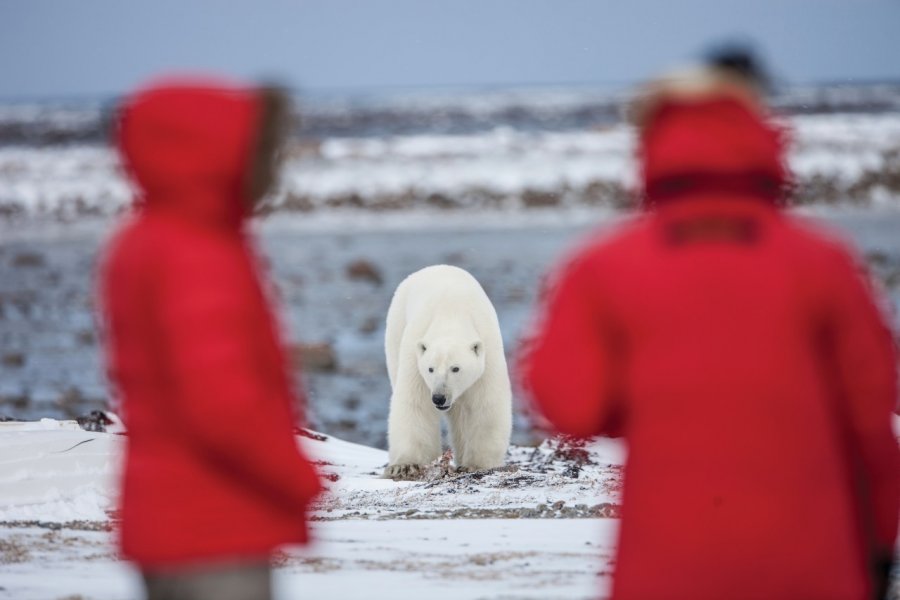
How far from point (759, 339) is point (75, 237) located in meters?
27.1

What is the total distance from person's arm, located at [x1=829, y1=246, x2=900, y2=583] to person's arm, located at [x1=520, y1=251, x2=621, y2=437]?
36cm

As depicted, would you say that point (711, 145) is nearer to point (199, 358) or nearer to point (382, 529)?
point (199, 358)

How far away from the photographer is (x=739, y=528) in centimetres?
194

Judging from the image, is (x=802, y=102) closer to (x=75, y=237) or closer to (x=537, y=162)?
(x=537, y=162)

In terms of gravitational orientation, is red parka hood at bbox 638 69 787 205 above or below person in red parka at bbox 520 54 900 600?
above

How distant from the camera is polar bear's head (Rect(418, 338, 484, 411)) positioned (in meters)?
6.90

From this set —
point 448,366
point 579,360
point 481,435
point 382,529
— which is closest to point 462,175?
point 481,435

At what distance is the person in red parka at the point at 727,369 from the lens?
76.7 inches

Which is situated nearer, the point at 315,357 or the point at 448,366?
the point at 448,366

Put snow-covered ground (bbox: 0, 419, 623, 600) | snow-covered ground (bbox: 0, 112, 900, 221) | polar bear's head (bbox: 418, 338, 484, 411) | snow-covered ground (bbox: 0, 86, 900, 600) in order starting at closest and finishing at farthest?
snow-covered ground (bbox: 0, 419, 623, 600), snow-covered ground (bbox: 0, 86, 900, 600), polar bear's head (bbox: 418, 338, 484, 411), snow-covered ground (bbox: 0, 112, 900, 221)

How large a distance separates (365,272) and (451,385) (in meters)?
11.9

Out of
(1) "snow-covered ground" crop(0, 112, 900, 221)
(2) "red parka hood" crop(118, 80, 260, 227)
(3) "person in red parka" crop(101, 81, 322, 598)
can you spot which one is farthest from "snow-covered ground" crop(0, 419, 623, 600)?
(1) "snow-covered ground" crop(0, 112, 900, 221)

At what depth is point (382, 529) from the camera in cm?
499

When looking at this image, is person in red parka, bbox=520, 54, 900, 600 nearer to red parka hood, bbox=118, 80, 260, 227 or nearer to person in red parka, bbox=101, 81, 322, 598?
person in red parka, bbox=101, 81, 322, 598
